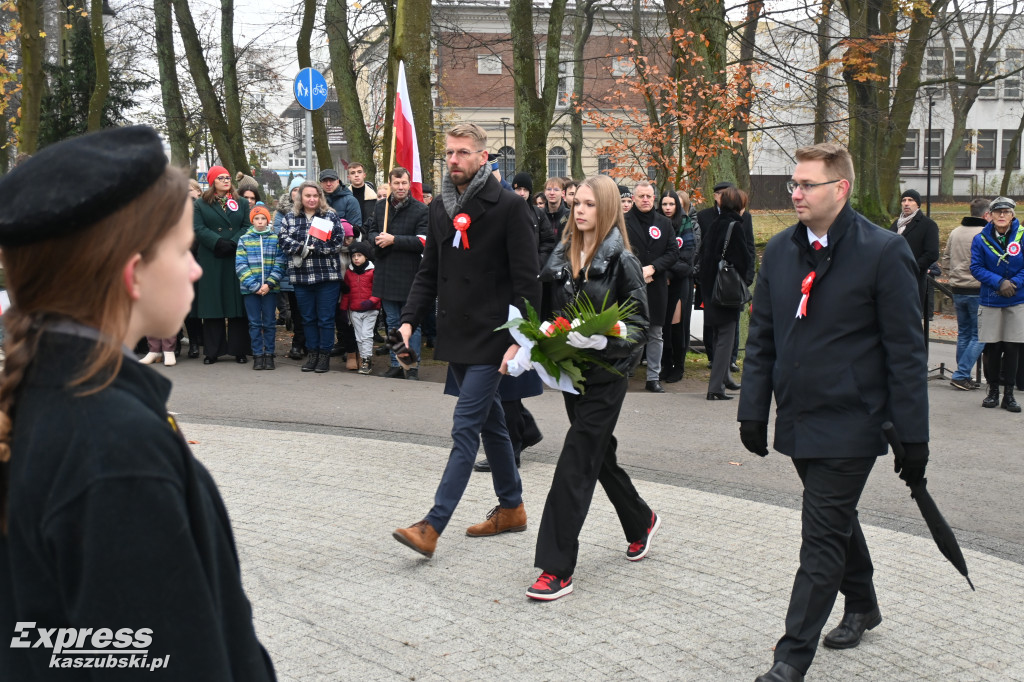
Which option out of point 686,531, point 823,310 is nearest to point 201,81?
point 686,531

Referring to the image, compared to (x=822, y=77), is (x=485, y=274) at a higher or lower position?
lower

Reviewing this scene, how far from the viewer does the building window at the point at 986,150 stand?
71312 mm

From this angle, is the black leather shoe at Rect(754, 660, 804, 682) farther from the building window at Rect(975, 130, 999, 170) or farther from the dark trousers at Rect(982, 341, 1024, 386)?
the building window at Rect(975, 130, 999, 170)

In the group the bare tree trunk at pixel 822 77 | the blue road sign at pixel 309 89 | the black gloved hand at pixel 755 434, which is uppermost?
the bare tree trunk at pixel 822 77

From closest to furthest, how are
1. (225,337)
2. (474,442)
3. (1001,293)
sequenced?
(474,442), (1001,293), (225,337)

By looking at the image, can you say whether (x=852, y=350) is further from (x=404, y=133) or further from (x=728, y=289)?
(x=728, y=289)

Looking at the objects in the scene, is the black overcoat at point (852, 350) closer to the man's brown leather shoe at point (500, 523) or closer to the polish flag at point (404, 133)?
the man's brown leather shoe at point (500, 523)

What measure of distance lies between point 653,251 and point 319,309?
381 cm

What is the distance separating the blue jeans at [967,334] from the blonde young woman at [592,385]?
781 centimetres

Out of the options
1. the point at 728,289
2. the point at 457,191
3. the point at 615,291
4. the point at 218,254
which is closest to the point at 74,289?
the point at 615,291

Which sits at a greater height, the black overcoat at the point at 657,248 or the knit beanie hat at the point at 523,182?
the knit beanie hat at the point at 523,182

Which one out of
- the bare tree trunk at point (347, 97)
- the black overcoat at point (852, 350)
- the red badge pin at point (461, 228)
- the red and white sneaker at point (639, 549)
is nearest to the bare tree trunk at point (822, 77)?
the bare tree trunk at point (347, 97)

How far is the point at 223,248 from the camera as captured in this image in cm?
1242

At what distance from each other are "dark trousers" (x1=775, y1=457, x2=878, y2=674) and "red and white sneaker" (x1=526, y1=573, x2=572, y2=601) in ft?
3.83
